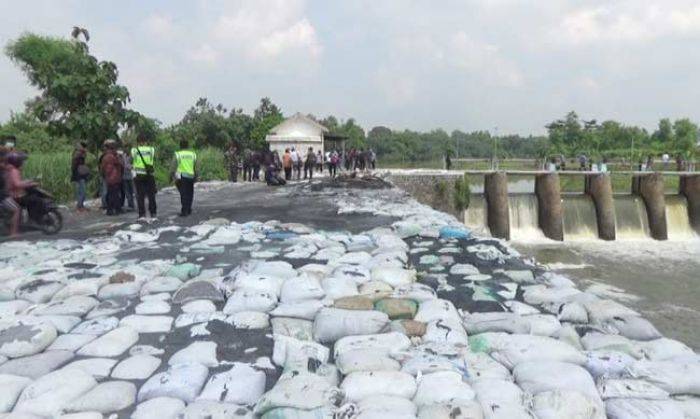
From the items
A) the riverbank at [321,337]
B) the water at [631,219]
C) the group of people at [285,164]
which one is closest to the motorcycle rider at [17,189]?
the riverbank at [321,337]

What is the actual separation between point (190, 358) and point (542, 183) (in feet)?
54.7

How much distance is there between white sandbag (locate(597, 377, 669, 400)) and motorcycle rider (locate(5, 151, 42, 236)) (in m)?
6.27

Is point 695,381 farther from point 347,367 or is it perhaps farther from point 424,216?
point 424,216

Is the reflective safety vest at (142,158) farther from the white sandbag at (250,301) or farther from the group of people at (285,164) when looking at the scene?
the group of people at (285,164)

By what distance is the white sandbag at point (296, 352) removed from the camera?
101 inches

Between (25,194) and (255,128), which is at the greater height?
(255,128)

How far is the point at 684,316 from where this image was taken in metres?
10.6

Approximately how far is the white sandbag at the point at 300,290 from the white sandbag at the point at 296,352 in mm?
666

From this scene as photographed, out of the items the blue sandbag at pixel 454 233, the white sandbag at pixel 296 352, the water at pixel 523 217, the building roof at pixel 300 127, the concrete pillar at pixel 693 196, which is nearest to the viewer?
the white sandbag at pixel 296 352

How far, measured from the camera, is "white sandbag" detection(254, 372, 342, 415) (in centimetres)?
208

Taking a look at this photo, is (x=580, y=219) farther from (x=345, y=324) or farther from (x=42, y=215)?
(x=345, y=324)

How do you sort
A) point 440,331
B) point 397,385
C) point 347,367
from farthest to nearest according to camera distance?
point 440,331 → point 347,367 → point 397,385

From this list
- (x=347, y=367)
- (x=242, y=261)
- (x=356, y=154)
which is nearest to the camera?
(x=347, y=367)

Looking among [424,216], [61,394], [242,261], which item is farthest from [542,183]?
[61,394]
